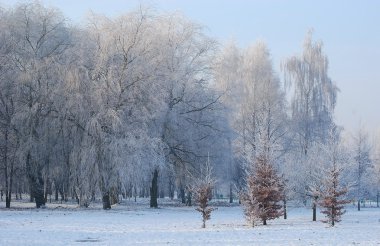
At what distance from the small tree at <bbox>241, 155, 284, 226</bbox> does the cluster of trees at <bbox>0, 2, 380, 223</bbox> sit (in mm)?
180

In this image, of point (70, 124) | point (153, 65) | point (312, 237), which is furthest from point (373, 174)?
point (312, 237)

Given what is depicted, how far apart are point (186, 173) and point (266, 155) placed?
12.7m

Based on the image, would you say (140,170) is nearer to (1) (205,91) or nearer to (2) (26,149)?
(2) (26,149)

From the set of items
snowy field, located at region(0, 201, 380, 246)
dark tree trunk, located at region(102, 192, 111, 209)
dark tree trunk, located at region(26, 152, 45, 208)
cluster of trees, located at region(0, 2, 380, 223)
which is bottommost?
snowy field, located at region(0, 201, 380, 246)

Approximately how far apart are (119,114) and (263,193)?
11926mm

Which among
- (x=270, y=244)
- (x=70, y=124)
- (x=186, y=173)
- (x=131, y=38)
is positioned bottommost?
(x=270, y=244)

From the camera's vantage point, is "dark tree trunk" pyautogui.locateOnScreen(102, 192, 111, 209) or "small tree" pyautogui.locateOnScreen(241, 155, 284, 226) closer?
"small tree" pyautogui.locateOnScreen(241, 155, 284, 226)

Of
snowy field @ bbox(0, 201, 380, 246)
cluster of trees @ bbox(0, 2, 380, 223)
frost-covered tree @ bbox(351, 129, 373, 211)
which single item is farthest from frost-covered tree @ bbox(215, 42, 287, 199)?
snowy field @ bbox(0, 201, 380, 246)

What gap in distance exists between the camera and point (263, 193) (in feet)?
99.8

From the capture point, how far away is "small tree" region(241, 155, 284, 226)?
2955 centimetres

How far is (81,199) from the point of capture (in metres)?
39.3

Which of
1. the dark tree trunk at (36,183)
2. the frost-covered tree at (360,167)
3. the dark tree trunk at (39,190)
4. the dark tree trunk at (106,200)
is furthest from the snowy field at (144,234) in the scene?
the frost-covered tree at (360,167)

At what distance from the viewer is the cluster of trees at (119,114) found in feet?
122

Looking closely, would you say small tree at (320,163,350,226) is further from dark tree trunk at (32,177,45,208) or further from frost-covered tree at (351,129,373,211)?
frost-covered tree at (351,129,373,211)
